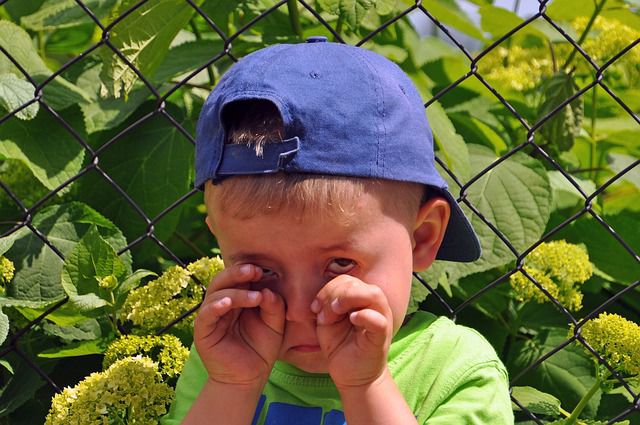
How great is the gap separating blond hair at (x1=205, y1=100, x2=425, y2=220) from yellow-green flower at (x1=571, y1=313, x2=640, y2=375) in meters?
0.51

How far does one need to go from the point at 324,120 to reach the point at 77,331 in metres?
0.83

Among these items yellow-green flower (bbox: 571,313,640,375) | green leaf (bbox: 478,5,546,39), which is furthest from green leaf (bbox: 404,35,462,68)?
yellow-green flower (bbox: 571,313,640,375)

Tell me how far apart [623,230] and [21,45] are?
137cm

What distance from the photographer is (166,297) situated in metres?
2.04

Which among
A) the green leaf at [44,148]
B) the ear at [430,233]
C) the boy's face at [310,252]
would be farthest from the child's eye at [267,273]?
the green leaf at [44,148]

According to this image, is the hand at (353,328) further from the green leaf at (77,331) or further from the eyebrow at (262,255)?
the green leaf at (77,331)

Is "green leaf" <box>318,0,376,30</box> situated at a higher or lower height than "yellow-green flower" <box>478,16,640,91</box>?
higher

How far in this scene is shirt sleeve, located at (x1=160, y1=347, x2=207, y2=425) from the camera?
189 cm

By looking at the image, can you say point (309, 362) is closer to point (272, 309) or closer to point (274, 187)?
point (272, 309)

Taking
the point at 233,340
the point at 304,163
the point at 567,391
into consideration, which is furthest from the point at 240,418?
the point at 567,391

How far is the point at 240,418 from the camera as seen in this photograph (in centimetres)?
168

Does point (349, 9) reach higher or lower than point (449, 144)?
higher

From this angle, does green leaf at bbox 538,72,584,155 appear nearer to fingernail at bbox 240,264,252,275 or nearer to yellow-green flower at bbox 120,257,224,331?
yellow-green flower at bbox 120,257,224,331

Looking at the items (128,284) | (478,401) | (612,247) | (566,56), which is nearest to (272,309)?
(478,401)
